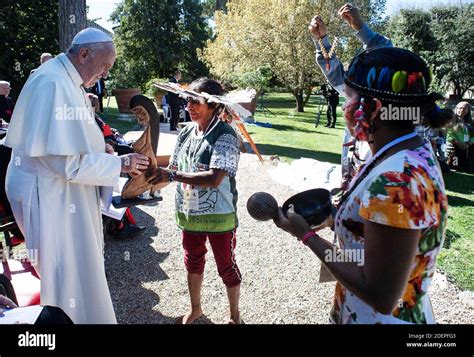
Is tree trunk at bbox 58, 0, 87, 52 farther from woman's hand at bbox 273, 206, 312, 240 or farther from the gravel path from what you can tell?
woman's hand at bbox 273, 206, 312, 240

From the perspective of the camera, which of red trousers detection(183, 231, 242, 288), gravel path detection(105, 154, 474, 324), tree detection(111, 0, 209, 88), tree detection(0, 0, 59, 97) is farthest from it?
tree detection(111, 0, 209, 88)

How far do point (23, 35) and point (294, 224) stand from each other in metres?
17.9

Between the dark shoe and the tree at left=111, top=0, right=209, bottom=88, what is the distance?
1002 inches

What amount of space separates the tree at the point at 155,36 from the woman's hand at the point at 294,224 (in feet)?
95.5

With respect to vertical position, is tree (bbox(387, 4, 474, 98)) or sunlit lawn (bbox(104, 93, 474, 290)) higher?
tree (bbox(387, 4, 474, 98))

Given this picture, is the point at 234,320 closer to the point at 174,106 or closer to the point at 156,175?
the point at 156,175

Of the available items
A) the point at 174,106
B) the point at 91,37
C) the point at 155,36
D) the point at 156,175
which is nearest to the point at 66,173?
the point at 156,175

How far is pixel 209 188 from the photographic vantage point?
3213 mm

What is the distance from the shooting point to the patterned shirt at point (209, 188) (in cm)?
311

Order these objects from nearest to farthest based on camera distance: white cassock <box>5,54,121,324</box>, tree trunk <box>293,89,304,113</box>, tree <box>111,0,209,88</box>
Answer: white cassock <box>5,54,121,324</box>, tree trunk <box>293,89,304,113</box>, tree <box>111,0,209,88</box>

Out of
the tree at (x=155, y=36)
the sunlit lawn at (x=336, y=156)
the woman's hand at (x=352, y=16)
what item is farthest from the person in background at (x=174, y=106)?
the tree at (x=155, y=36)

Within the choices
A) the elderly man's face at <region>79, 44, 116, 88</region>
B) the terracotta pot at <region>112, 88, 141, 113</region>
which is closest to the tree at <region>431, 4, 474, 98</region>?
the terracotta pot at <region>112, 88, 141, 113</region>

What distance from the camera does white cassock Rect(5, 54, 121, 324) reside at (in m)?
2.50
